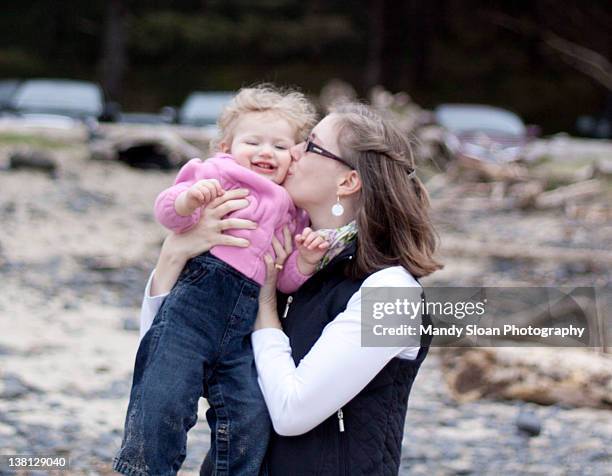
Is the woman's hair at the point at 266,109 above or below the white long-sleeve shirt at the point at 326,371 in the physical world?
above

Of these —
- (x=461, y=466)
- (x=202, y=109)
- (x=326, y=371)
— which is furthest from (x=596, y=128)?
(x=326, y=371)

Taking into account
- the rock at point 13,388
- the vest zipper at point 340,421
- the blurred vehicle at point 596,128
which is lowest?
the vest zipper at point 340,421

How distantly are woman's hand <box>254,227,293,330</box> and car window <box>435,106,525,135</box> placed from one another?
15.4 meters

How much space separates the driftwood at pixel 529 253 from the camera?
32.5ft

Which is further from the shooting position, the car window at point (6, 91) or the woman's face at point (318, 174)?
the car window at point (6, 91)

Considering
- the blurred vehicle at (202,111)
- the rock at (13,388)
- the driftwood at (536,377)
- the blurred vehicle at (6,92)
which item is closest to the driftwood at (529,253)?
the driftwood at (536,377)

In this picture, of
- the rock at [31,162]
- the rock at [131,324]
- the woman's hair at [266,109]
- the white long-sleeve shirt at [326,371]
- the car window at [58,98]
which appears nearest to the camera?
the white long-sleeve shirt at [326,371]

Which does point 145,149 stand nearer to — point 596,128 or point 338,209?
point 596,128

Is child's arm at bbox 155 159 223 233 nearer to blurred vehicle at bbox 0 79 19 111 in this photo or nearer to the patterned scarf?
the patterned scarf

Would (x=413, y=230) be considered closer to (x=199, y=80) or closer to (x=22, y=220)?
(x=22, y=220)

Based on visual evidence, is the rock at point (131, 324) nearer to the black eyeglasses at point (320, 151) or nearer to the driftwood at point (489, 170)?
the black eyeglasses at point (320, 151)

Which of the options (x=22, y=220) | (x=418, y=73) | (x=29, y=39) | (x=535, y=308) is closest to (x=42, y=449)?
(x=535, y=308)

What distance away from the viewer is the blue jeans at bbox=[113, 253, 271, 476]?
226cm

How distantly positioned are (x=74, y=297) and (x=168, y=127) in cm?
1023
